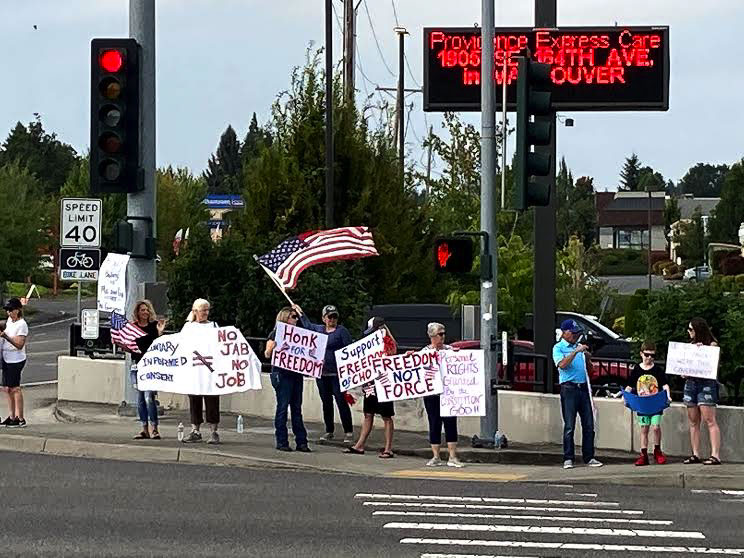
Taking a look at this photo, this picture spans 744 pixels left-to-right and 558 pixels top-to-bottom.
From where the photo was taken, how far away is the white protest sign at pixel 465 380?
57.5 feet

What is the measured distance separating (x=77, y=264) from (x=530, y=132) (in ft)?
26.3

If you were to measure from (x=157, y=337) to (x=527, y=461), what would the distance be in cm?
483

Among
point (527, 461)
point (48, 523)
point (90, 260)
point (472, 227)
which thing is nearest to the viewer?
point (48, 523)

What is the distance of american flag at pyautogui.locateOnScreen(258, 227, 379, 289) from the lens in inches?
866

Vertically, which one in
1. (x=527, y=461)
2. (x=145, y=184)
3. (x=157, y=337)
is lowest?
(x=527, y=461)

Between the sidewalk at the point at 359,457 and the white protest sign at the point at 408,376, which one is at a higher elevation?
the white protest sign at the point at 408,376

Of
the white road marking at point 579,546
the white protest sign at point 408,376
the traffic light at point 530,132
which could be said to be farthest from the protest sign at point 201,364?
the white road marking at point 579,546

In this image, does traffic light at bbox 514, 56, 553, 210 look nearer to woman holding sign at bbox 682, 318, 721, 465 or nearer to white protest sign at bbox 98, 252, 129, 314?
woman holding sign at bbox 682, 318, 721, 465

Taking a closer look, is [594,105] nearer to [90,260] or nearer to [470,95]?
[470,95]

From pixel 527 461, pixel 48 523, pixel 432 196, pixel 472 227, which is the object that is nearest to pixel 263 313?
pixel 527 461

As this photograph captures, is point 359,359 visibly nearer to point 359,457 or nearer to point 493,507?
Result: point 359,457

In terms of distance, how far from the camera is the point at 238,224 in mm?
32656

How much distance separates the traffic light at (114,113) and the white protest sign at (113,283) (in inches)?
133

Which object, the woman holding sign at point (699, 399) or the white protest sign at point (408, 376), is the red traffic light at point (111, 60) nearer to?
the white protest sign at point (408, 376)
